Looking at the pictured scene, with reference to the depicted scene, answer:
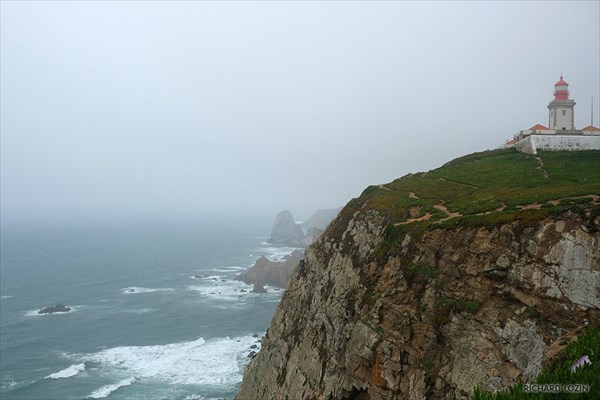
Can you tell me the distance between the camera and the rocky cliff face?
17.1 metres

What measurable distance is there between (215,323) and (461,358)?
218 feet

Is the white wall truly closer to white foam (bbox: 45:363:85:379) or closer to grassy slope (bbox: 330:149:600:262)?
grassy slope (bbox: 330:149:600:262)

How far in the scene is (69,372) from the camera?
56656 mm

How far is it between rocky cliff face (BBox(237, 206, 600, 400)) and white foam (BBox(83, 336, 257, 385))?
31.0m

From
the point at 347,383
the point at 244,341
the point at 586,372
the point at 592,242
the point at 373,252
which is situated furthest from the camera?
the point at 244,341

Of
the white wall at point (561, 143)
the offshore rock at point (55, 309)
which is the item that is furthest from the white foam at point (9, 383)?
the white wall at point (561, 143)

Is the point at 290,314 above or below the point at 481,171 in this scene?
below

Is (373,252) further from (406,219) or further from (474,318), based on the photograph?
(474,318)

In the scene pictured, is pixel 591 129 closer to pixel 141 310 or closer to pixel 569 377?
pixel 569 377

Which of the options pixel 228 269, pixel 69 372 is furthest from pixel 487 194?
pixel 228 269

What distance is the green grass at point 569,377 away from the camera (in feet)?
23.2

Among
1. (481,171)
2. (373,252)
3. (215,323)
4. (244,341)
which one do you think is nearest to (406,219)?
(373,252)

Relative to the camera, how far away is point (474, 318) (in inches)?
734

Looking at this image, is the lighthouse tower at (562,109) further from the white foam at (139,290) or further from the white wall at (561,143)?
the white foam at (139,290)
